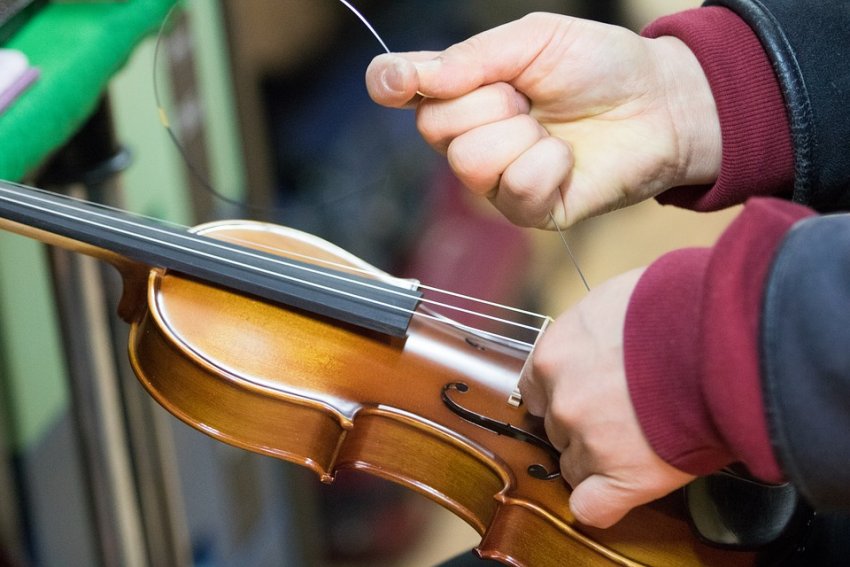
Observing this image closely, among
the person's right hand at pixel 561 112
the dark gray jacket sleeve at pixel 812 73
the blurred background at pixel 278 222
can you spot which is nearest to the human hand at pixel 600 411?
the person's right hand at pixel 561 112

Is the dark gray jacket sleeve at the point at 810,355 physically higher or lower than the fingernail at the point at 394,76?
lower

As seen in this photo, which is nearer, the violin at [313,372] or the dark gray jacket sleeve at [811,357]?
the dark gray jacket sleeve at [811,357]

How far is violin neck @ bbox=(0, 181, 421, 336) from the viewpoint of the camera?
0.60 m

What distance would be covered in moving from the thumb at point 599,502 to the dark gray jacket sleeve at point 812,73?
324 mm

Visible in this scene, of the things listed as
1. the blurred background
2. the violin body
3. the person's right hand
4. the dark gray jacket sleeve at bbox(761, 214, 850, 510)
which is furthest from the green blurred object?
the dark gray jacket sleeve at bbox(761, 214, 850, 510)

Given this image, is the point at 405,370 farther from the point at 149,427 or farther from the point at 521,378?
the point at 149,427

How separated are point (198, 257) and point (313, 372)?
0.36 ft

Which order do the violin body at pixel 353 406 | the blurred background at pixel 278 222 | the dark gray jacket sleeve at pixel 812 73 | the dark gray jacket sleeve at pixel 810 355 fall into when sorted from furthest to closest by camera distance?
the blurred background at pixel 278 222
the dark gray jacket sleeve at pixel 812 73
the violin body at pixel 353 406
the dark gray jacket sleeve at pixel 810 355

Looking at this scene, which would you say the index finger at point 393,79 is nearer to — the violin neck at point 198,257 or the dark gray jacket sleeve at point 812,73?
the violin neck at point 198,257

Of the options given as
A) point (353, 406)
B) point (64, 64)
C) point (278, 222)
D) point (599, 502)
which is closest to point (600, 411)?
point (599, 502)

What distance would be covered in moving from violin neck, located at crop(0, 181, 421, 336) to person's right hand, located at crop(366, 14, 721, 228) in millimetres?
116

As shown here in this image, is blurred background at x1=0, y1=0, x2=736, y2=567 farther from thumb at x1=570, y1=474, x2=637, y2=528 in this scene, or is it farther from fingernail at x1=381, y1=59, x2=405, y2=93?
thumb at x1=570, y1=474, x2=637, y2=528

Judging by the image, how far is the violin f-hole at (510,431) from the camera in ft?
1.90

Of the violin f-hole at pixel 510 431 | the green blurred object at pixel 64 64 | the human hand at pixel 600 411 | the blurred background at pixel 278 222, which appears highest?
the green blurred object at pixel 64 64
